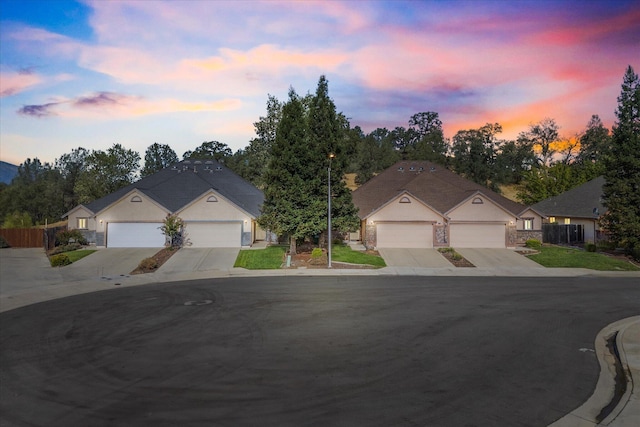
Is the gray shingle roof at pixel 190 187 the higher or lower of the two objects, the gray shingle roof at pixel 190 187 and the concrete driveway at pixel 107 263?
the higher

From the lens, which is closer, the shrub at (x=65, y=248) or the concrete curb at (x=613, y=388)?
the concrete curb at (x=613, y=388)

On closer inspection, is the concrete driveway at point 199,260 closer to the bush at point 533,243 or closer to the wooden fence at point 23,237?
the wooden fence at point 23,237

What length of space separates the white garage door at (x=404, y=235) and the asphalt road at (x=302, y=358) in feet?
61.7

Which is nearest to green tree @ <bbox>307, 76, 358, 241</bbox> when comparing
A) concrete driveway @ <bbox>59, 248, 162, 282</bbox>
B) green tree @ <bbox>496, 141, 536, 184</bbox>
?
concrete driveway @ <bbox>59, 248, 162, 282</bbox>

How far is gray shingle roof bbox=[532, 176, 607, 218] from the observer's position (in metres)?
46.6

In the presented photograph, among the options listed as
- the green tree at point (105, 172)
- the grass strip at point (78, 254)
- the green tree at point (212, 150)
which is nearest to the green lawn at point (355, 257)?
the grass strip at point (78, 254)

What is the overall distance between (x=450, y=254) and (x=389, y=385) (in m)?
27.8

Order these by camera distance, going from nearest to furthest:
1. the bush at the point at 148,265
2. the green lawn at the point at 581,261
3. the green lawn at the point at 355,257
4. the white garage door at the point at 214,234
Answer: the bush at the point at 148,265
the green lawn at the point at 581,261
the green lawn at the point at 355,257
the white garage door at the point at 214,234

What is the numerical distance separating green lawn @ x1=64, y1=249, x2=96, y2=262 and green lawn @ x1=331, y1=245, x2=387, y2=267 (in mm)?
19443

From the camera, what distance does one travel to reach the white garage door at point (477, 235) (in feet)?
133

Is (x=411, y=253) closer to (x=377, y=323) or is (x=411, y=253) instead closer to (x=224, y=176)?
(x=377, y=323)

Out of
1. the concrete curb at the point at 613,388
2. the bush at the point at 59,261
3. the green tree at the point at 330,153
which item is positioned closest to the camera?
the concrete curb at the point at 613,388

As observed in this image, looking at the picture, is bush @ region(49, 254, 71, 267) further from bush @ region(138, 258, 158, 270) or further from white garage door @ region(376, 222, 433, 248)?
white garage door @ region(376, 222, 433, 248)

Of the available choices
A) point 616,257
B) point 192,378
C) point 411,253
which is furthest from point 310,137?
point 192,378
